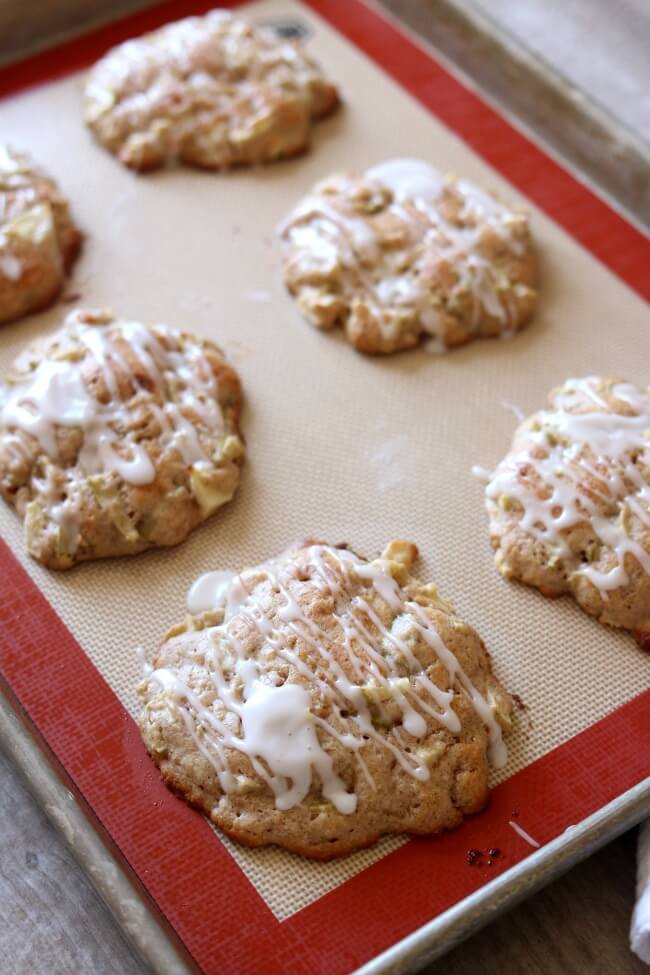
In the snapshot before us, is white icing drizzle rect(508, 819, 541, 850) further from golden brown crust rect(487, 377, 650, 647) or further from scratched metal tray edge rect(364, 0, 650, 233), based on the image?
scratched metal tray edge rect(364, 0, 650, 233)

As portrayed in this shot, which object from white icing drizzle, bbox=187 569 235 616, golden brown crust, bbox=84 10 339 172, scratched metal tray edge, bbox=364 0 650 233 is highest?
scratched metal tray edge, bbox=364 0 650 233

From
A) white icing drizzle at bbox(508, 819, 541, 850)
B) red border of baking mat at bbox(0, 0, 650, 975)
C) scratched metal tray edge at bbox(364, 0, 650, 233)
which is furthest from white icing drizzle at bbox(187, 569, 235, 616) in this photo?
scratched metal tray edge at bbox(364, 0, 650, 233)

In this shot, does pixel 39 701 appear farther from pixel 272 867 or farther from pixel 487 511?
pixel 487 511

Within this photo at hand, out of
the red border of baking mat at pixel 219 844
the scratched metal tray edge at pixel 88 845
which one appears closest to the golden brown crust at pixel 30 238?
the red border of baking mat at pixel 219 844

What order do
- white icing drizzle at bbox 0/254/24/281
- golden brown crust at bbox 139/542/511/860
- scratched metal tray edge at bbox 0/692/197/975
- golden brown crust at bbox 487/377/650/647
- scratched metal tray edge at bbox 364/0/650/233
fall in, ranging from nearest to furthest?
scratched metal tray edge at bbox 0/692/197/975
golden brown crust at bbox 139/542/511/860
golden brown crust at bbox 487/377/650/647
white icing drizzle at bbox 0/254/24/281
scratched metal tray edge at bbox 364/0/650/233

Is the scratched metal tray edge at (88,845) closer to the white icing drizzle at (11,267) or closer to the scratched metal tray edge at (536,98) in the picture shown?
the white icing drizzle at (11,267)

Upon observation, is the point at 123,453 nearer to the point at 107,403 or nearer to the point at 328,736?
the point at 107,403

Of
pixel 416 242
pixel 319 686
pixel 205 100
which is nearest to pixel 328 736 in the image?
pixel 319 686
